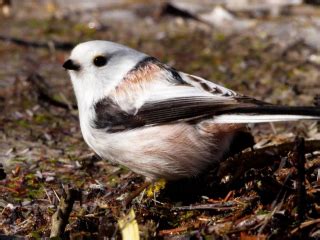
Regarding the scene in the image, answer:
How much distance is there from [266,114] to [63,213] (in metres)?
1.02

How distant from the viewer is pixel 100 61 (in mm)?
3600

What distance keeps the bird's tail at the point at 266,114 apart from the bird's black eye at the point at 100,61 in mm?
754

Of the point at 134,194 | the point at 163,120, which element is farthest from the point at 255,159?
the point at 134,194

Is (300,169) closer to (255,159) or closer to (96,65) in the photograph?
(255,159)

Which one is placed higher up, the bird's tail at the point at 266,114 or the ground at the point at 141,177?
the bird's tail at the point at 266,114

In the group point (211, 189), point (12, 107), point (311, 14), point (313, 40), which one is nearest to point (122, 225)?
point (211, 189)

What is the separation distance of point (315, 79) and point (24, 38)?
289cm

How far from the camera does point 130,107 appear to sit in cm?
340

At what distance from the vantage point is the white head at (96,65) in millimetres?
3568

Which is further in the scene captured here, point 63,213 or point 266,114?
point 266,114

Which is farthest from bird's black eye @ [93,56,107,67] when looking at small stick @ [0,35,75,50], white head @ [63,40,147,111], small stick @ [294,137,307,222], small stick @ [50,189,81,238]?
small stick @ [0,35,75,50]

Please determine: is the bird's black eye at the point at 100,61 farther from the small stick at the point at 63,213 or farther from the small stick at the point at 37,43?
the small stick at the point at 37,43

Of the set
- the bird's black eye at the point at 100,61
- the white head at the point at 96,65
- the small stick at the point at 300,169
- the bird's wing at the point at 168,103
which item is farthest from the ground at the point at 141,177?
the bird's black eye at the point at 100,61

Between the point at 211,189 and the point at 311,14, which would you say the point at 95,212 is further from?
the point at 311,14
